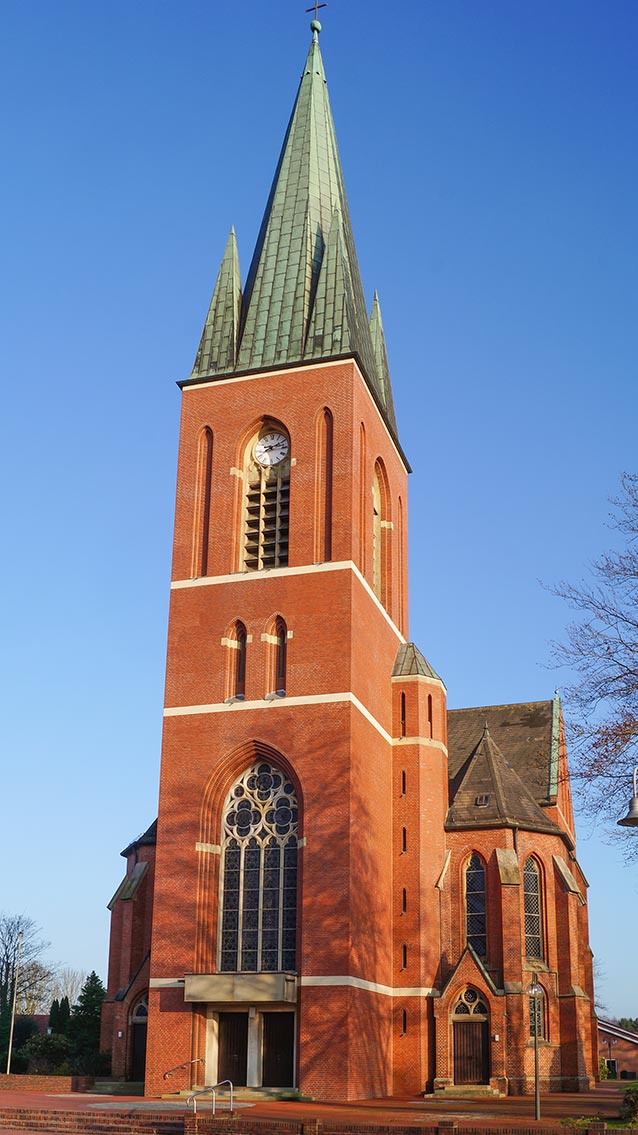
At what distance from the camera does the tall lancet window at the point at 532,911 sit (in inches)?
1694

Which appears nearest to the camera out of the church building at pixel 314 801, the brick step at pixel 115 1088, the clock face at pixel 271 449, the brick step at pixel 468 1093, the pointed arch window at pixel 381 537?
the church building at pixel 314 801

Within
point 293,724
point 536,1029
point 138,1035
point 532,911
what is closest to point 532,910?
point 532,911

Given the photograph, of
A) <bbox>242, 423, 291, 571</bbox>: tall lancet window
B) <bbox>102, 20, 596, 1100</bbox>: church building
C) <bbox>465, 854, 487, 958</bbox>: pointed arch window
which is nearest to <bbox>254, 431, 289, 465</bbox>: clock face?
<bbox>242, 423, 291, 571</bbox>: tall lancet window

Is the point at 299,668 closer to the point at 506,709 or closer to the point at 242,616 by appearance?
the point at 242,616

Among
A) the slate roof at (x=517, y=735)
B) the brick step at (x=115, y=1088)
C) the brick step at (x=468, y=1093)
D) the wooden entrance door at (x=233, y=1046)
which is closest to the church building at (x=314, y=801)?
the wooden entrance door at (x=233, y=1046)

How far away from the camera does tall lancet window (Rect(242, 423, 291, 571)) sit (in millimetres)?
41750

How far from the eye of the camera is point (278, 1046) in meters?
37.0

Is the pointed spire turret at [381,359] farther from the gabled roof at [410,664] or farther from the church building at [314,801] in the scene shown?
the gabled roof at [410,664]

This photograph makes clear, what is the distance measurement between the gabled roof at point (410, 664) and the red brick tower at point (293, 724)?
9 cm

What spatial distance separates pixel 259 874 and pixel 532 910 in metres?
10.9

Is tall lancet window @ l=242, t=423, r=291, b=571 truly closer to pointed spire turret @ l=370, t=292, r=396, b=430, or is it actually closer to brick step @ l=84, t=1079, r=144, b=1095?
pointed spire turret @ l=370, t=292, r=396, b=430

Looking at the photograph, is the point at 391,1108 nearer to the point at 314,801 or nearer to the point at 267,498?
the point at 314,801

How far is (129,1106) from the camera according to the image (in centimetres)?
3206

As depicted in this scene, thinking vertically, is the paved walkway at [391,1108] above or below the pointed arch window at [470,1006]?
below
